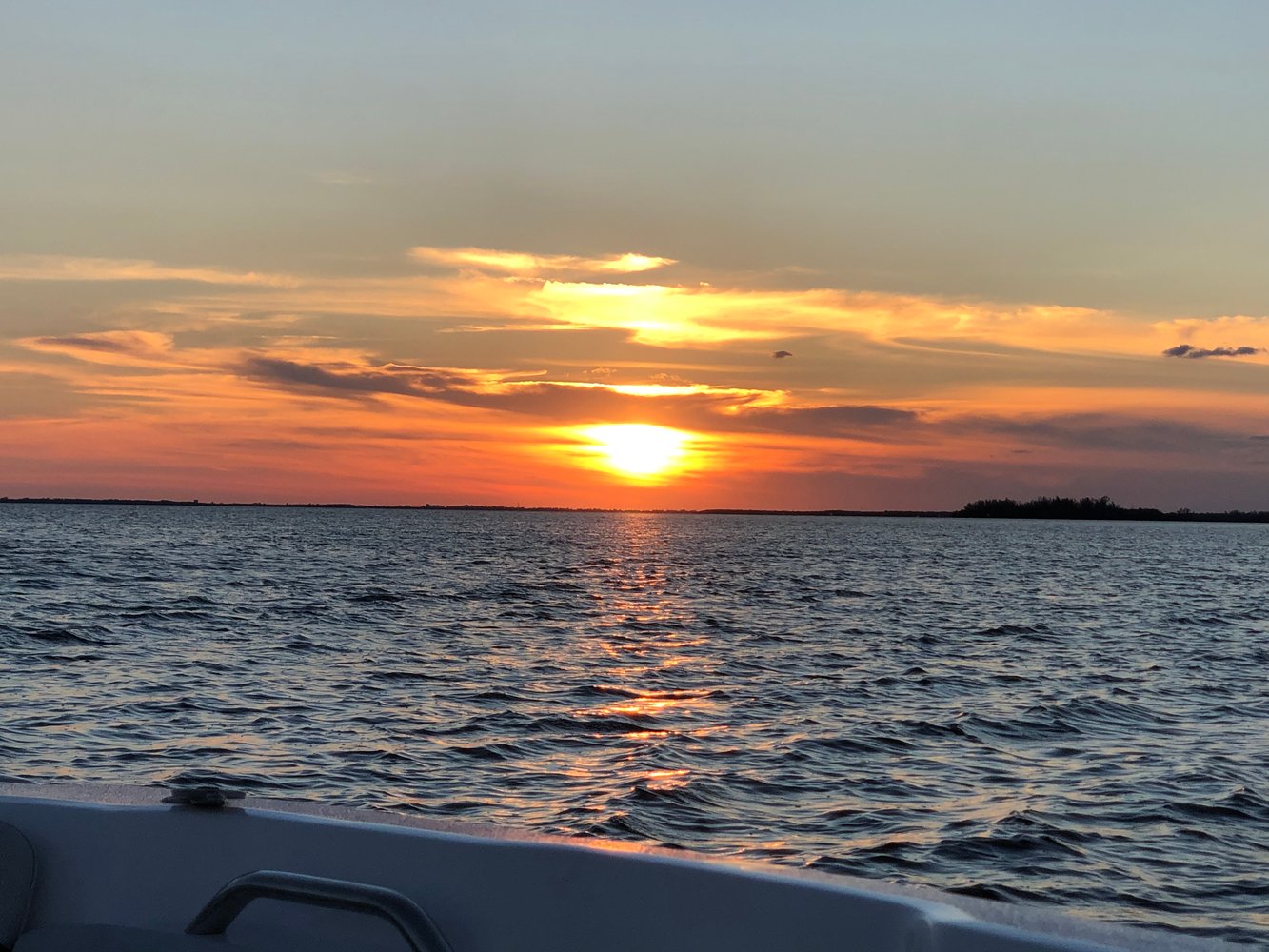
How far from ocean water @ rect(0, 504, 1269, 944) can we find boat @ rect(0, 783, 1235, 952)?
17.7 ft

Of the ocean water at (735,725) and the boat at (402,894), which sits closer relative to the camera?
the boat at (402,894)

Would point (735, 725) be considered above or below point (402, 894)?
below

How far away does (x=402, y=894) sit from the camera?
332 cm

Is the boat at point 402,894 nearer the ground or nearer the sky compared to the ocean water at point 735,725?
nearer the sky

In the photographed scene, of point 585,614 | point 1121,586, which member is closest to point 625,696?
point 585,614

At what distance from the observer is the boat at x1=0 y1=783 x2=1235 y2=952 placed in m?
3.10

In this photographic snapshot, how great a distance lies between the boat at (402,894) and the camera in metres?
3.10

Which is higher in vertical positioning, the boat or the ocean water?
the boat

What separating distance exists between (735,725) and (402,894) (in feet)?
37.4

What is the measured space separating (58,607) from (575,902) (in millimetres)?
30330

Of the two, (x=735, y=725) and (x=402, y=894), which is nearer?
(x=402, y=894)

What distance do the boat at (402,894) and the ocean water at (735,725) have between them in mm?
5410

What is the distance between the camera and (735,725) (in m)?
14.4

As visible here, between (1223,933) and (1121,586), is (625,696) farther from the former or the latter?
(1121,586)
